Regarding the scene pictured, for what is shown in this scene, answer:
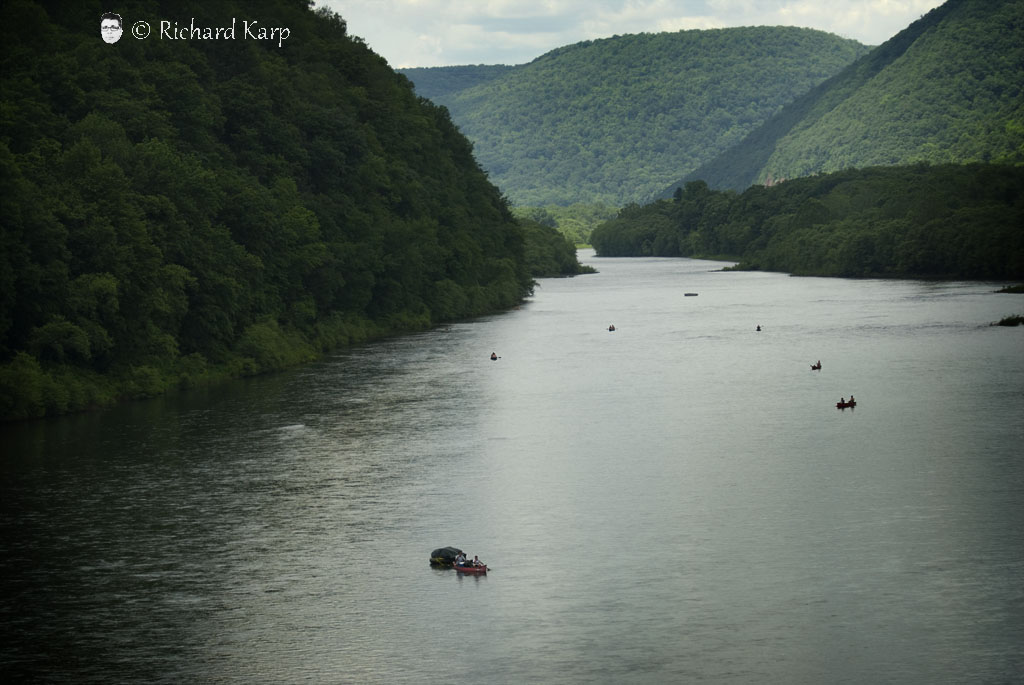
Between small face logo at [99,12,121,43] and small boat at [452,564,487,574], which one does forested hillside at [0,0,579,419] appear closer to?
small face logo at [99,12,121,43]

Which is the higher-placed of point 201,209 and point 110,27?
point 110,27

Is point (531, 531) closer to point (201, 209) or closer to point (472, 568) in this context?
point (472, 568)

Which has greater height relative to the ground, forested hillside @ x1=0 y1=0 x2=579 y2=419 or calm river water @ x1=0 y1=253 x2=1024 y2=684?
forested hillside @ x1=0 y1=0 x2=579 y2=419

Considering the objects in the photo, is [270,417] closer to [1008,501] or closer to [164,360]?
[164,360]

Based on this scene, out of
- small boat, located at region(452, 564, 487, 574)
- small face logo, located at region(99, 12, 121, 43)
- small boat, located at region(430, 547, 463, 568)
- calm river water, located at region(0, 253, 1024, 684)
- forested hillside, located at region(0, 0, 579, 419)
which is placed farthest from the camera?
small face logo, located at region(99, 12, 121, 43)

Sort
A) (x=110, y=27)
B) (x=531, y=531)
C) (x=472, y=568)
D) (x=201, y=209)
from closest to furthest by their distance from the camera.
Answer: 1. (x=472, y=568)
2. (x=531, y=531)
3. (x=201, y=209)
4. (x=110, y=27)

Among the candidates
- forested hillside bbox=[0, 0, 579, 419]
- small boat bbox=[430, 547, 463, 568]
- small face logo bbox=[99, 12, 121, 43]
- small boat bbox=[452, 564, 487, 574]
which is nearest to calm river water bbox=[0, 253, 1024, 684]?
small boat bbox=[430, 547, 463, 568]

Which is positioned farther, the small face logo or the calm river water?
the small face logo

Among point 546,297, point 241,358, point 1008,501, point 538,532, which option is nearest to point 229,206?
point 241,358

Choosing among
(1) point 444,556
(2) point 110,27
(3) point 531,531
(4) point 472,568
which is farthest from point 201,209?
(4) point 472,568
